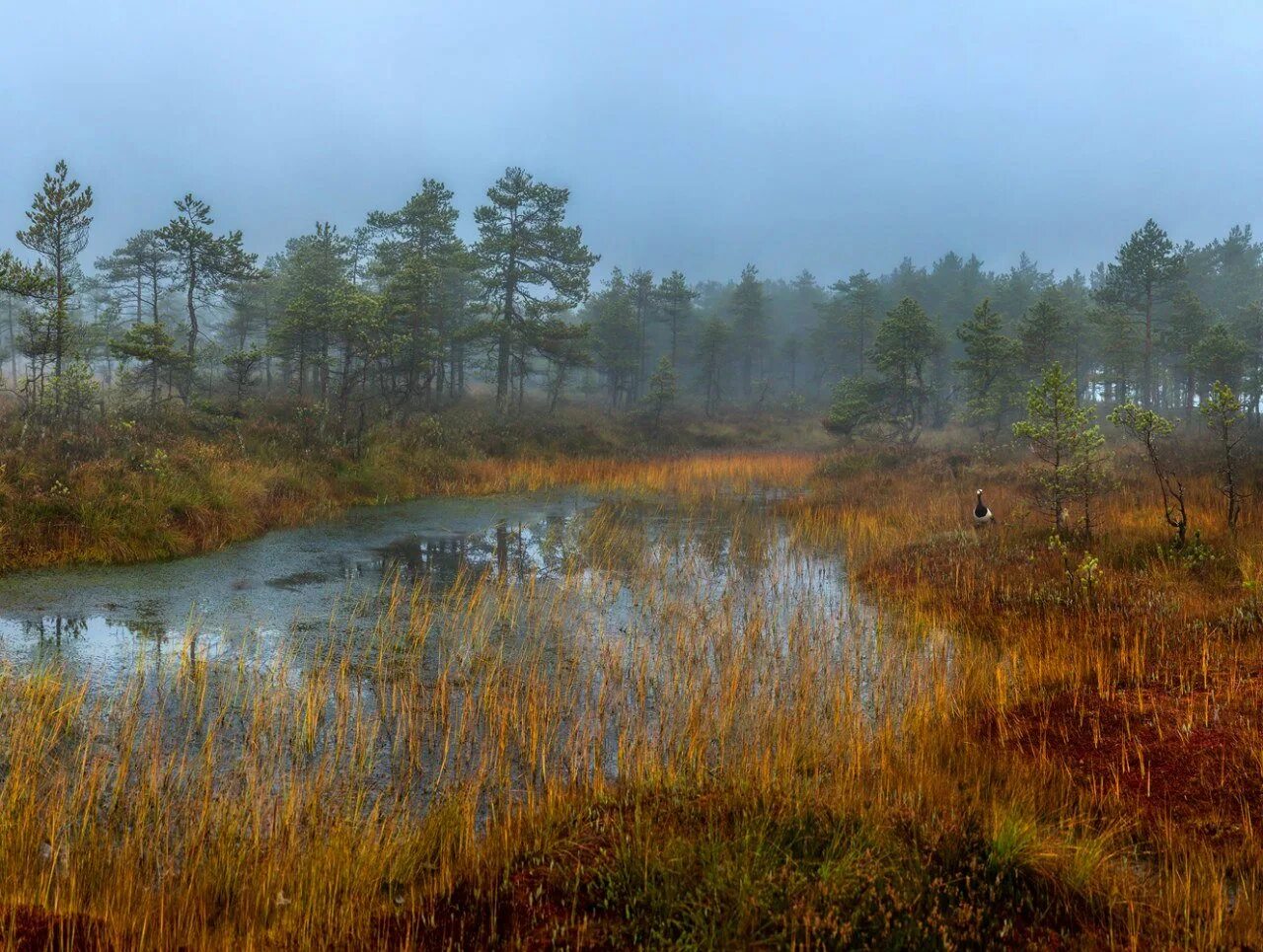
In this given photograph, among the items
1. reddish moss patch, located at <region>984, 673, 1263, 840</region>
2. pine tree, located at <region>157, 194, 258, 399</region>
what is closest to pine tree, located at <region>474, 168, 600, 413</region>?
pine tree, located at <region>157, 194, 258, 399</region>

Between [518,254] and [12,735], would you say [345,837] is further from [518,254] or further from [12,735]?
[518,254]

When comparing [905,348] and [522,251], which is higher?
[522,251]

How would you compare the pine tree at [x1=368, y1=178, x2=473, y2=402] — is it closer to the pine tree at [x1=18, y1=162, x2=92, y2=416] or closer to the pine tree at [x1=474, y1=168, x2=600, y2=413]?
the pine tree at [x1=474, y1=168, x2=600, y2=413]

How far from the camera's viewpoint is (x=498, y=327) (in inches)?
1416

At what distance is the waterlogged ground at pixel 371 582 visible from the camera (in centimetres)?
795

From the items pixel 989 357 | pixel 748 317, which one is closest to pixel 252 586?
pixel 989 357

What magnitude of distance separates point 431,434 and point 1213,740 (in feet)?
80.1

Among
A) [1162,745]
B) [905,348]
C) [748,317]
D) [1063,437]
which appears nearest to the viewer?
[1162,745]

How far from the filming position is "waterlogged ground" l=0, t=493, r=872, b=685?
7.95 m

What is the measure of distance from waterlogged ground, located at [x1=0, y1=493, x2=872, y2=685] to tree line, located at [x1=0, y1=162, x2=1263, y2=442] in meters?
8.55

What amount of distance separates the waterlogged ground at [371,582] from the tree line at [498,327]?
8547 millimetres

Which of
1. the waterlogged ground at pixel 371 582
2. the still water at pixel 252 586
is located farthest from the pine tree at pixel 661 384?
the still water at pixel 252 586

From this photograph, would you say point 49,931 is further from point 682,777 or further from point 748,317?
point 748,317

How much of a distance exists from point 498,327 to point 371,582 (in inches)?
1051
